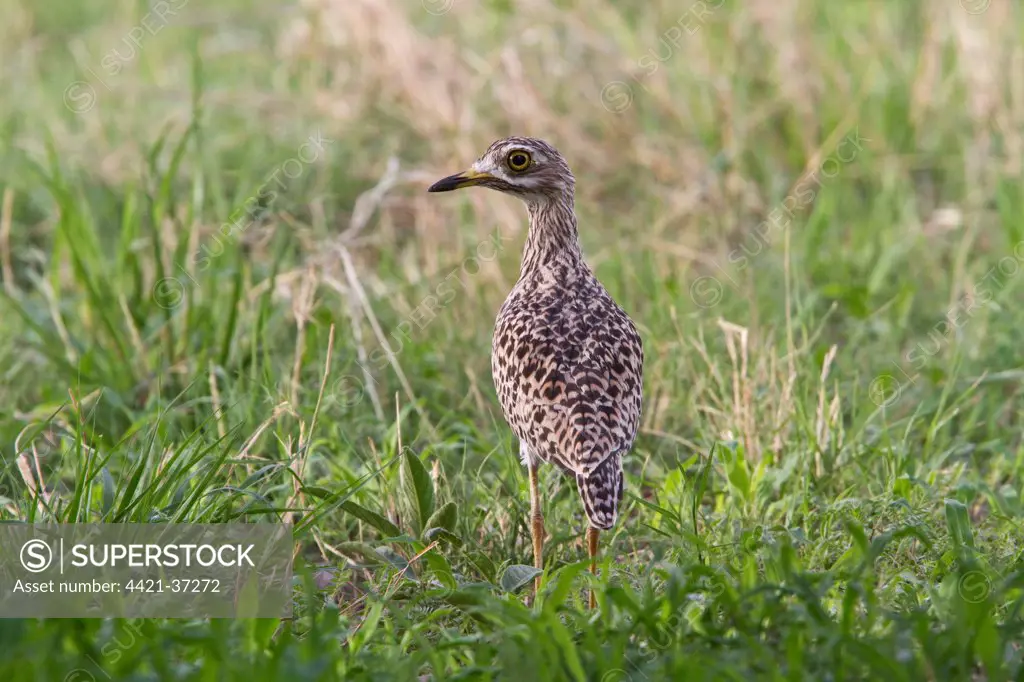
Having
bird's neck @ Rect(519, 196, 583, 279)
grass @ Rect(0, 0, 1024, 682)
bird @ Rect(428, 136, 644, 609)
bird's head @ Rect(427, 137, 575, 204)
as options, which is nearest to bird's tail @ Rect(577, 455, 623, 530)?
bird @ Rect(428, 136, 644, 609)

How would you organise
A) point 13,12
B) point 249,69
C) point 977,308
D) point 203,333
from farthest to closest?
point 13,12 < point 249,69 < point 977,308 < point 203,333

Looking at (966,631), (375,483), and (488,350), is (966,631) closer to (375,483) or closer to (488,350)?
(375,483)

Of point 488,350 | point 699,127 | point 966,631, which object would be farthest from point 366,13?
point 966,631

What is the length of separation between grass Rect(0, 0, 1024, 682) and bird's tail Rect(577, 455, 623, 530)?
19 centimetres

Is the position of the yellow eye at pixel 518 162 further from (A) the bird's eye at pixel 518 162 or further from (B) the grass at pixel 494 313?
(B) the grass at pixel 494 313

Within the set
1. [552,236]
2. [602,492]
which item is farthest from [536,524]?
[552,236]

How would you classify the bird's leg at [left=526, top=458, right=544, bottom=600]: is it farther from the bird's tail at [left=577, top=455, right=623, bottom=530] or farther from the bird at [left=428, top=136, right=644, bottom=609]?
the bird's tail at [left=577, top=455, right=623, bottom=530]

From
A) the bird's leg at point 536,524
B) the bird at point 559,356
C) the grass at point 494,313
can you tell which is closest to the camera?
the grass at point 494,313

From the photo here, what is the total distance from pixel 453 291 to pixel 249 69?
12.7ft

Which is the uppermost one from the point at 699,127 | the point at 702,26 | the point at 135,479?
the point at 702,26

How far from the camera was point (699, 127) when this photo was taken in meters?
8.23

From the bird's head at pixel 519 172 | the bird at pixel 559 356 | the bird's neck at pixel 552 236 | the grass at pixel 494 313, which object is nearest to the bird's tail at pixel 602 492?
the bird at pixel 559 356

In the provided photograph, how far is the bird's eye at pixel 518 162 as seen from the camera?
4906 millimetres

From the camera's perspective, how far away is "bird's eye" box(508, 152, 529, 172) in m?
4.91
